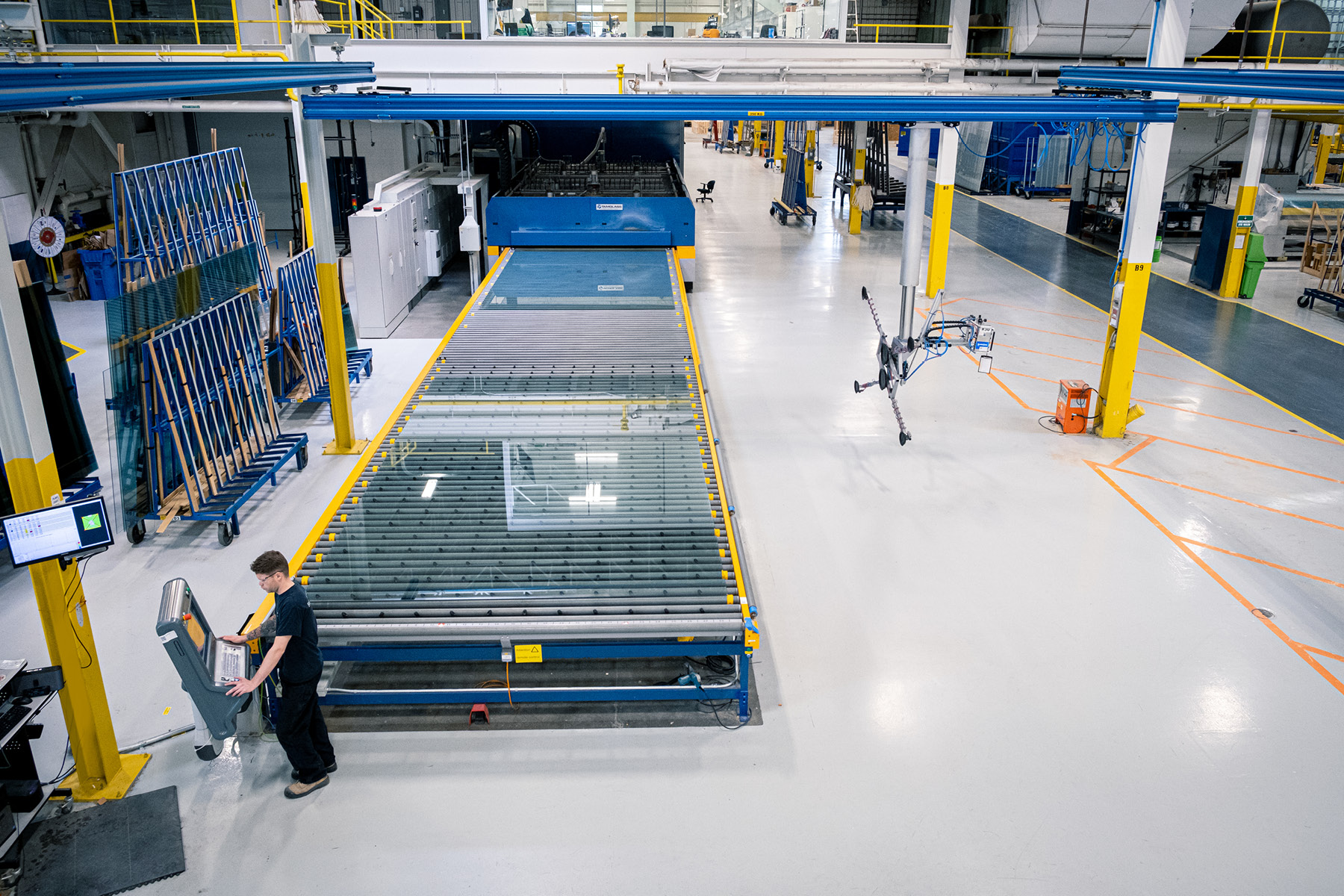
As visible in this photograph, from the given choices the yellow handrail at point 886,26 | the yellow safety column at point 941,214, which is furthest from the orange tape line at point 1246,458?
the yellow handrail at point 886,26

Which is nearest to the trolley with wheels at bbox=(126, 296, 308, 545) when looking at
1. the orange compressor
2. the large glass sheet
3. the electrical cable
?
the large glass sheet

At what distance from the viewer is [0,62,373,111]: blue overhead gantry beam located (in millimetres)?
3826

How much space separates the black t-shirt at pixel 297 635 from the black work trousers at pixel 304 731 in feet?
0.18

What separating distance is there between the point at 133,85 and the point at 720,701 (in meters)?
4.61

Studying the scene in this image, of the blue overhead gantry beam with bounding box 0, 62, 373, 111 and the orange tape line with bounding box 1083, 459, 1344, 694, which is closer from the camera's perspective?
the blue overhead gantry beam with bounding box 0, 62, 373, 111

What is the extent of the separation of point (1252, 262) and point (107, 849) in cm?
1661

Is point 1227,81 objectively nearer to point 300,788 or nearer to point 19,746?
point 300,788

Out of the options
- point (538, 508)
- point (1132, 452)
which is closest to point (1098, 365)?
point (1132, 452)

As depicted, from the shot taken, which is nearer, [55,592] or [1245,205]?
[55,592]

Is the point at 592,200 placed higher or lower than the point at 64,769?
higher

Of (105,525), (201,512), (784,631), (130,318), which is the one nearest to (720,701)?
(784,631)

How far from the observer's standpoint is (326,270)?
8.46m

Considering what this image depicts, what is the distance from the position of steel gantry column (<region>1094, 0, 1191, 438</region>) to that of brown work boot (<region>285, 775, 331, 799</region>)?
8.15 meters

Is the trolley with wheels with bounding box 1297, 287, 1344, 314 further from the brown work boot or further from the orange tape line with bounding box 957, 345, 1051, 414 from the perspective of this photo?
the brown work boot
